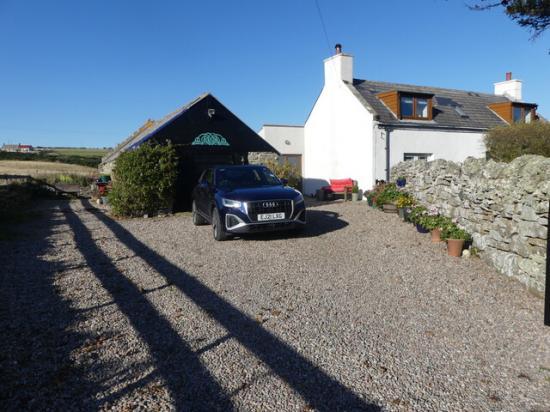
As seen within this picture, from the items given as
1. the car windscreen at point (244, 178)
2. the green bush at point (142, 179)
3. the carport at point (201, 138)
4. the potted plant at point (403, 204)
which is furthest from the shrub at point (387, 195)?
the green bush at point (142, 179)

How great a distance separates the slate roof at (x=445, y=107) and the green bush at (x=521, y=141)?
15.4 ft

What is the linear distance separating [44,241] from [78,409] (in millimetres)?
7238

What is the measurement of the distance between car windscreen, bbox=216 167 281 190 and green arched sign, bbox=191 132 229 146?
4.19 metres

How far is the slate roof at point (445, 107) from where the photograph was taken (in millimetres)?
18562

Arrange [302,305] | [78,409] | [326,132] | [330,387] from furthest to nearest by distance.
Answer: [326,132] → [302,305] → [330,387] → [78,409]

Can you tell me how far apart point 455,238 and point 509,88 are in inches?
947

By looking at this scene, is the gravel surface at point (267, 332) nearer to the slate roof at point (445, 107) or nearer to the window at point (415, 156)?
the window at point (415, 156)

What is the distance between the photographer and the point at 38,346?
3.76 m

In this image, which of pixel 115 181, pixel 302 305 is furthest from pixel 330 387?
pixel 115 181

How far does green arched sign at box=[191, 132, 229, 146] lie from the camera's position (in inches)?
552

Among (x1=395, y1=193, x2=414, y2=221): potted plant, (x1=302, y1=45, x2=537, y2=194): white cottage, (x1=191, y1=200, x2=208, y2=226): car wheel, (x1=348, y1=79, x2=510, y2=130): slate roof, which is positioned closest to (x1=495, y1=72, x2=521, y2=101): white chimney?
(x1=348, y1=79, x2=510, y2=130): slate roof

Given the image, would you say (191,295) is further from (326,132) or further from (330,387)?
(326,132)

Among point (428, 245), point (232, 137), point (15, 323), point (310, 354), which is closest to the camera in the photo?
point (310, 354)

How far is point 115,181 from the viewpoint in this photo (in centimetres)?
1315
